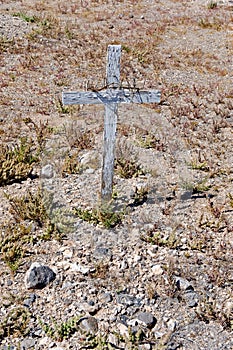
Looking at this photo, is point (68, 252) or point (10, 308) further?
point (68, 252)

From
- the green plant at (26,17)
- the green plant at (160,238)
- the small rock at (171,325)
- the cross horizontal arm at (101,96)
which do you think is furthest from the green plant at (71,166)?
the green plant at (26,17)

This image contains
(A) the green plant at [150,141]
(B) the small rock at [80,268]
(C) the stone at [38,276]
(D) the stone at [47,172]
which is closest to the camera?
(C) the stone at [38,276]

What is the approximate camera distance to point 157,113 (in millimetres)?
11203

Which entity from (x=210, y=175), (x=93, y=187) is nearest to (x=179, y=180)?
(x=210, y=175)

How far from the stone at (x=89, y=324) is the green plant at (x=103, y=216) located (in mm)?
1740

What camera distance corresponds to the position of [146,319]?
522cm

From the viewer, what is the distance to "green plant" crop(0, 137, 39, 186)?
A: 7.63 metres

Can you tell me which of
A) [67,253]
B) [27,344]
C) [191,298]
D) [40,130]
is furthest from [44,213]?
[40,130]

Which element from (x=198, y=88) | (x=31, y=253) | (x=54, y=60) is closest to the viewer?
(x=31, y=253)

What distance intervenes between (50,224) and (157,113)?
5622mm

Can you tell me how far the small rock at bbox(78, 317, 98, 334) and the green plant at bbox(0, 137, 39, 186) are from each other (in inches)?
129

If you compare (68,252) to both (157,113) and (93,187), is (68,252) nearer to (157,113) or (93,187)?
(93,187)

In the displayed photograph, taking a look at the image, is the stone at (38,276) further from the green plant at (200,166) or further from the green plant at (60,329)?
the green plant at (200,166)

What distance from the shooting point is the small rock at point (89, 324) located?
16.6 feet
